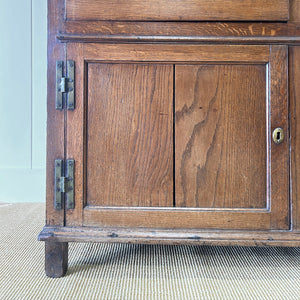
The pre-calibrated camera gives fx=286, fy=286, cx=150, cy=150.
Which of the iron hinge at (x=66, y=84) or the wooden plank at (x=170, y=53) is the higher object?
the wooden plank at (x=170, y=53)

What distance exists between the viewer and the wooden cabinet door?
62 centimetres

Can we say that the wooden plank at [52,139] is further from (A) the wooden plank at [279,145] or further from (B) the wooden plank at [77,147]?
(A) the wooden plank at [279,145]

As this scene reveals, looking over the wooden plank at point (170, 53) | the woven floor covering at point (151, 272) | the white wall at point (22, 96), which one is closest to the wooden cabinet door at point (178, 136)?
the wooden plank at point (170, 53)

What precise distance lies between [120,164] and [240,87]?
0.31 meters

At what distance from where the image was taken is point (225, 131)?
2.06 ft

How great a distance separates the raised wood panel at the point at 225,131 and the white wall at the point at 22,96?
2.92ft

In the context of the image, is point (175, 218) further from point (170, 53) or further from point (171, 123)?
point (170, 53)

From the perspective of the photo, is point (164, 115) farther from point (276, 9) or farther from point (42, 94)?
point (42, 94)

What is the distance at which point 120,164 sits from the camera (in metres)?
0.63

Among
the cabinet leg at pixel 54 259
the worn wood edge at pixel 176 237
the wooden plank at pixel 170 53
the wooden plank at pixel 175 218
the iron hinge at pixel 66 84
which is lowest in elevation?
the cabinet leg at pixel 54 259

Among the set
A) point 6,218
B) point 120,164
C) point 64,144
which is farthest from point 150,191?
point 6,218

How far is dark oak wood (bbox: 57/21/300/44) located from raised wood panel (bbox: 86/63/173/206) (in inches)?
2.5

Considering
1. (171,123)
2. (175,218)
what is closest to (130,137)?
(171,123)

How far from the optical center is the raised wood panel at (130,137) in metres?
0.63
